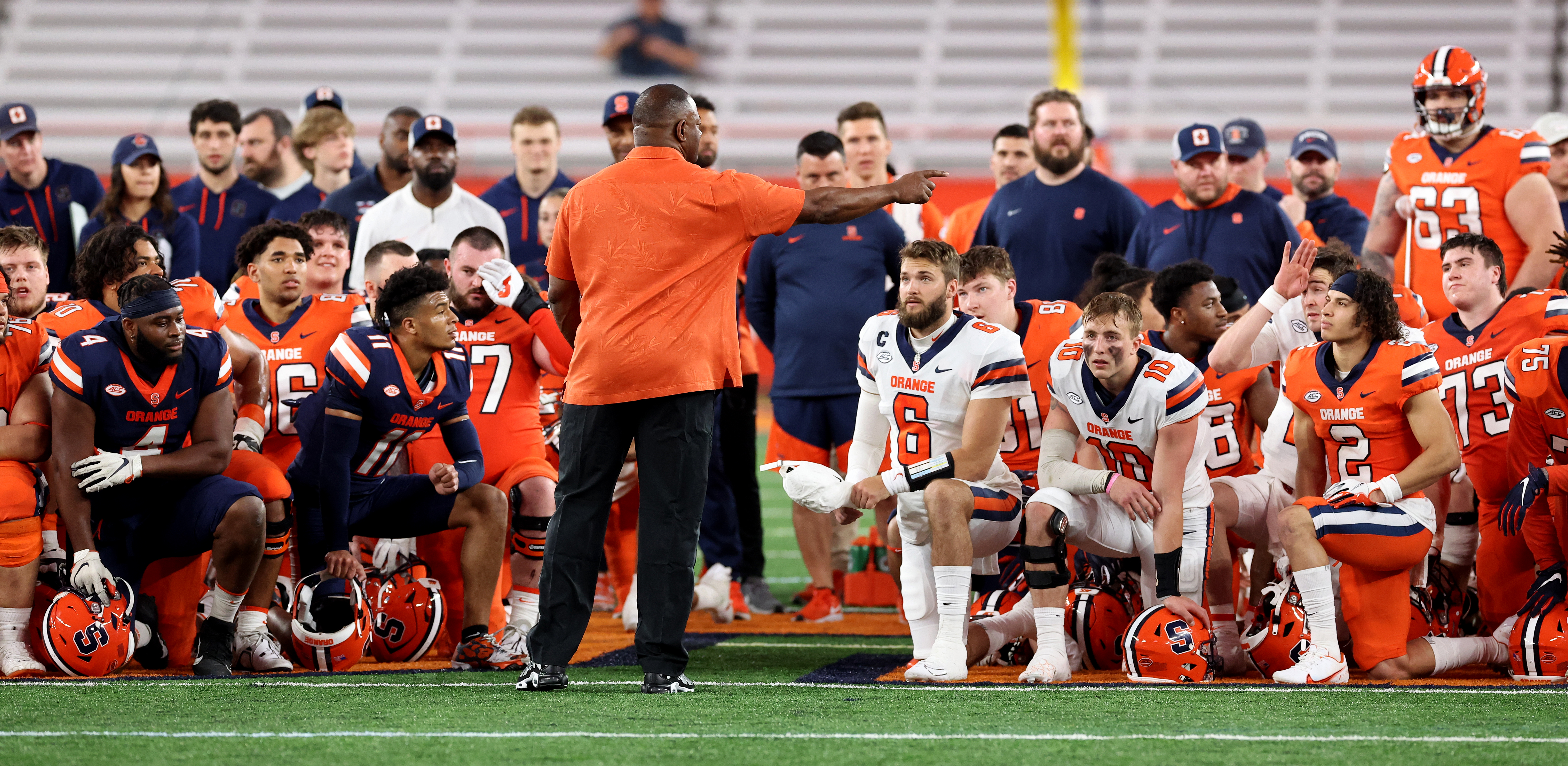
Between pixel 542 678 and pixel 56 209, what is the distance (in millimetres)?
4837

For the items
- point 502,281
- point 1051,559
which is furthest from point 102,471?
point 1051,559

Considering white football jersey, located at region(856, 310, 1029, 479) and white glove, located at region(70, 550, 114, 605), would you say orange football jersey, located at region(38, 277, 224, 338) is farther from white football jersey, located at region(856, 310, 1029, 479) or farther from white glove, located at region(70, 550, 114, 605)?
white football jersey, located at region(856, 310, 1029, 479)

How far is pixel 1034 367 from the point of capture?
700 cm

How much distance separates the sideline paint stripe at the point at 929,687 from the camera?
5316mm

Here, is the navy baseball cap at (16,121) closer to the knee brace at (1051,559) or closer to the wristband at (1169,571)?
the knee brace at (1051,559)

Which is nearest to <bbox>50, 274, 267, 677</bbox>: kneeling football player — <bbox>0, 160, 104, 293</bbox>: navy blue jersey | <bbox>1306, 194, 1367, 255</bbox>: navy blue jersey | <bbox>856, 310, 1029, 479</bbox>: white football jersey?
<bbox>856, 310, 1029, 479</bbox>: white football jersey

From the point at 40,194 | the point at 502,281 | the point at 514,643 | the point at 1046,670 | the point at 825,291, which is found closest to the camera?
the point at 1046,670

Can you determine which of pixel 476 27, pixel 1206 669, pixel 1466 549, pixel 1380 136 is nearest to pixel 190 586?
pixel 1206 669

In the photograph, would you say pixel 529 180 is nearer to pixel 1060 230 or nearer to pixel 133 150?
pixel 133 150

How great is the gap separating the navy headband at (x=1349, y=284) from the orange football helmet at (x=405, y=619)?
11.8 ft

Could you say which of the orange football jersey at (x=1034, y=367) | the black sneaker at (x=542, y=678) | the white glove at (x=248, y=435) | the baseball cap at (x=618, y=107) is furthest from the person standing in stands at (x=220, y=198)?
the black sneaker at (x=542, y=678)

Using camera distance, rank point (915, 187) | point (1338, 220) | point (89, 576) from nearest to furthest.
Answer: point (915, 187), point (89, 576), point (1338, 220)

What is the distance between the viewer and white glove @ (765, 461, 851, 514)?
5945 millimetres

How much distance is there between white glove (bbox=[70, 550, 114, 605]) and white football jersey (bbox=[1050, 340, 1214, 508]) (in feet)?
11.5
